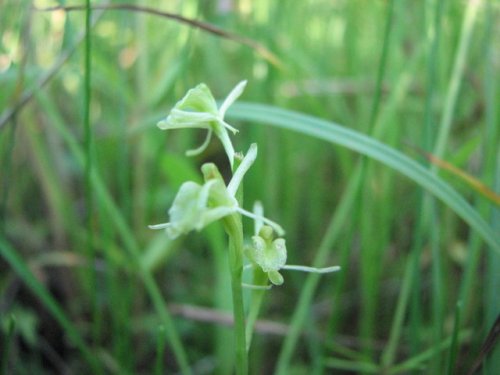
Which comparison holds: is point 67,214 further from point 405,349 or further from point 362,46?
point 362,46

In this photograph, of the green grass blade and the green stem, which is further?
the green grass blade

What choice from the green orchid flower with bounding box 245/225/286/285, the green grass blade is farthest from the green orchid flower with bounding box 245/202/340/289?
the green grass blade

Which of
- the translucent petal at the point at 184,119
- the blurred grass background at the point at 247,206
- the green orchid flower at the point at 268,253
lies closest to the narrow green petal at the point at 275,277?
the green orchid flower at the point at 268,253

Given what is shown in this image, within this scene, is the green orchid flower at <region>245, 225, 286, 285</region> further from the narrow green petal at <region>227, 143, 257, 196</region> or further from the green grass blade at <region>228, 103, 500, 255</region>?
the green grass blade at <region>228, 103, 500, 255</region>

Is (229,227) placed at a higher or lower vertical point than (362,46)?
lower

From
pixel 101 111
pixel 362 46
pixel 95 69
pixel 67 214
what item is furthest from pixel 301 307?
pixel 362 46

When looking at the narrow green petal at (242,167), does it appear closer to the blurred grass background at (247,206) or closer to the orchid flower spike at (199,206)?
the orchid flower spike at (199,206)
